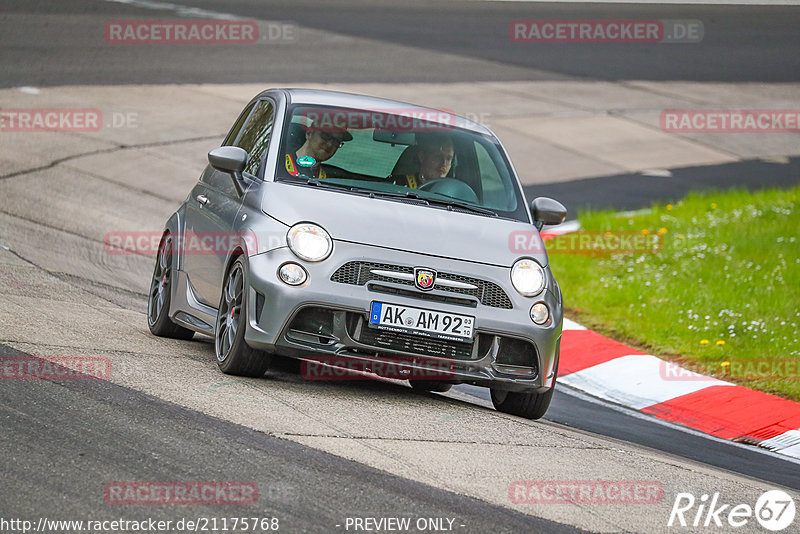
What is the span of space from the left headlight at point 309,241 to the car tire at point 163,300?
2008 mm

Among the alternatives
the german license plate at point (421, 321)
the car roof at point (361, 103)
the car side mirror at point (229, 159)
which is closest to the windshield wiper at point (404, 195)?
the car side mirror at point (229, 159)

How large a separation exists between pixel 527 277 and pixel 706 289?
17.3 feet

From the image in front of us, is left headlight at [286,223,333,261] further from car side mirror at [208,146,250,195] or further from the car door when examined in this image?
car side mirror at [208,146,250,195]

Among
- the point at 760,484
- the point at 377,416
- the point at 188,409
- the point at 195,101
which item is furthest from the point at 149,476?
the point at 195,101

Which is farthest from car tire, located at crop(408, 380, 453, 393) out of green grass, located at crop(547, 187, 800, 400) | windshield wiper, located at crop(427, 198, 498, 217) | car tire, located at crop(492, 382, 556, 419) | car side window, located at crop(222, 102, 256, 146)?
green grass, located at crop(547, 187, 800, 400)

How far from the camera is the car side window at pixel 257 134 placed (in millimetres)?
8062

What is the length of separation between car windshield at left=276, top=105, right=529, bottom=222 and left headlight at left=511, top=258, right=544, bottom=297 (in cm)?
59

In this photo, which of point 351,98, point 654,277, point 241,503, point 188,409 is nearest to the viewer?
point 241,503

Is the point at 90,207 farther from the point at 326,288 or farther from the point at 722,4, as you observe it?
the point at 722,4

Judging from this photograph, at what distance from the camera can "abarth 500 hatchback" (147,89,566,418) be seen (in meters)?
6.95

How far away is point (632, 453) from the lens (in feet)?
22.5

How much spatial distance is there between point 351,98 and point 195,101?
37.9ft

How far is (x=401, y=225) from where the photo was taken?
23.6ft

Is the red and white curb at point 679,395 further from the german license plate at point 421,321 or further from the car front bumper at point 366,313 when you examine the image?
the german license plate at point 421,321
